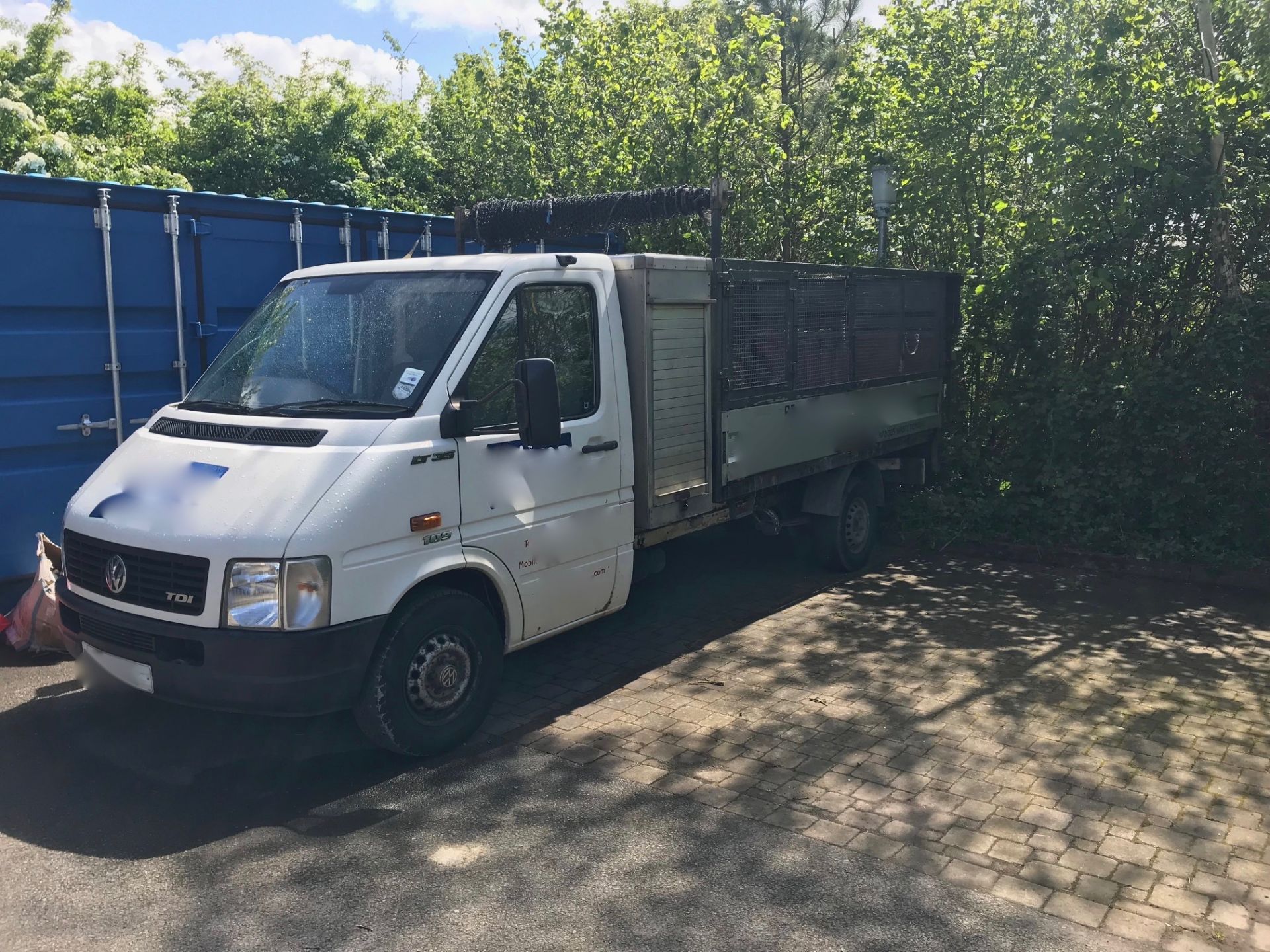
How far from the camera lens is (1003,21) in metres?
11.1

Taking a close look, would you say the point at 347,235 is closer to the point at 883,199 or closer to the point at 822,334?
A: the point at 822,334

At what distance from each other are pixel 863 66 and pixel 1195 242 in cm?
434

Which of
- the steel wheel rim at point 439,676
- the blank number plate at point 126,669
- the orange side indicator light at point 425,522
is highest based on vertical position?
the orange side indicator light at point 425,522

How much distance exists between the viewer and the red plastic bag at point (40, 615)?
20.5ft

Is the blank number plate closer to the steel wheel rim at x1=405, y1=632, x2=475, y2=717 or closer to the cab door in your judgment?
the steel wheel rim at x1=405, y1=632, x2=475, y2=717

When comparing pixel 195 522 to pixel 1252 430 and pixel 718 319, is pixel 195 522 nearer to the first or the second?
pixel 718 319

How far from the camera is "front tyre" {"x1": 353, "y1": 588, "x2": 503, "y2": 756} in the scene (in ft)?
16.1

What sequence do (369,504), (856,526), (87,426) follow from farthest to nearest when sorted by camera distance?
(856,526) → (87,426) → (369,504)

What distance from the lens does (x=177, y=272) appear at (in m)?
7.34

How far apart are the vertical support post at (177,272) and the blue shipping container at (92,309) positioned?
0.01 metres

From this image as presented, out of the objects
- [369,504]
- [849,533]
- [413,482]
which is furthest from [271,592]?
[849,533]

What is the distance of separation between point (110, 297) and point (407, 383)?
2.98 metres

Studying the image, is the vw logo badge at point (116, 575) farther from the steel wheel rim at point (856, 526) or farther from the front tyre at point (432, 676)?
the steel wheel rim at point (856, 526)

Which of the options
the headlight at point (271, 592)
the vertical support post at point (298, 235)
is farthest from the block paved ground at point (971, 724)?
the vertical support post at point (298, 235)
